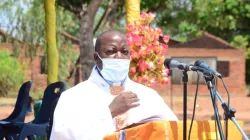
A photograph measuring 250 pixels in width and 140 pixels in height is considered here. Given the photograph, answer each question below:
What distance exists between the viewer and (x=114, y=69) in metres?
4.02

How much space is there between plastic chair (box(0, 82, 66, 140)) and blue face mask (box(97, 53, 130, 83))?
3.54 metres

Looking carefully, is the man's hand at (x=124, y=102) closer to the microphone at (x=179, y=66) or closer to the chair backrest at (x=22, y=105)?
the microphone at (x=179, y=66)

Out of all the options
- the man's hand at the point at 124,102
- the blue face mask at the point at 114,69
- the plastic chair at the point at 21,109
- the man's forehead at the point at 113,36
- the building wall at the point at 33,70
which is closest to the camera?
the man's hand at the point at 124,102

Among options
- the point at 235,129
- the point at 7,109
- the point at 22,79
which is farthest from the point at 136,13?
the point at 22,79

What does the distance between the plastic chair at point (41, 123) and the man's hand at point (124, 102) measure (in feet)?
12.6

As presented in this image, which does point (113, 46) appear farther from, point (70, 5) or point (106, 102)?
point (70, 5)

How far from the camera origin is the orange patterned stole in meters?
4.09

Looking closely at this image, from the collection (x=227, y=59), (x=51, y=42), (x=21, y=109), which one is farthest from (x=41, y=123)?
(x=227, y=59)

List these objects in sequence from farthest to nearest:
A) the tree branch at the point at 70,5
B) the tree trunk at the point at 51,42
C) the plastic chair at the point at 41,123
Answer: the tree branch at the point at 70,5 < the tree trunk at the point at 51,42 < the plastic chair at the point at 41,123

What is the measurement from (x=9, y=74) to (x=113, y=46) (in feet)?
80.4

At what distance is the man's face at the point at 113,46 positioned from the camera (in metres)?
4.11

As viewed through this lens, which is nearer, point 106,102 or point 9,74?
point 106,102

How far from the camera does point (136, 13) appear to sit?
898cm

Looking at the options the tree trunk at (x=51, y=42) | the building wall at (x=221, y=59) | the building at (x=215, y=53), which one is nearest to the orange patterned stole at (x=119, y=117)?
the tree trunk at (x=51, y=42)
